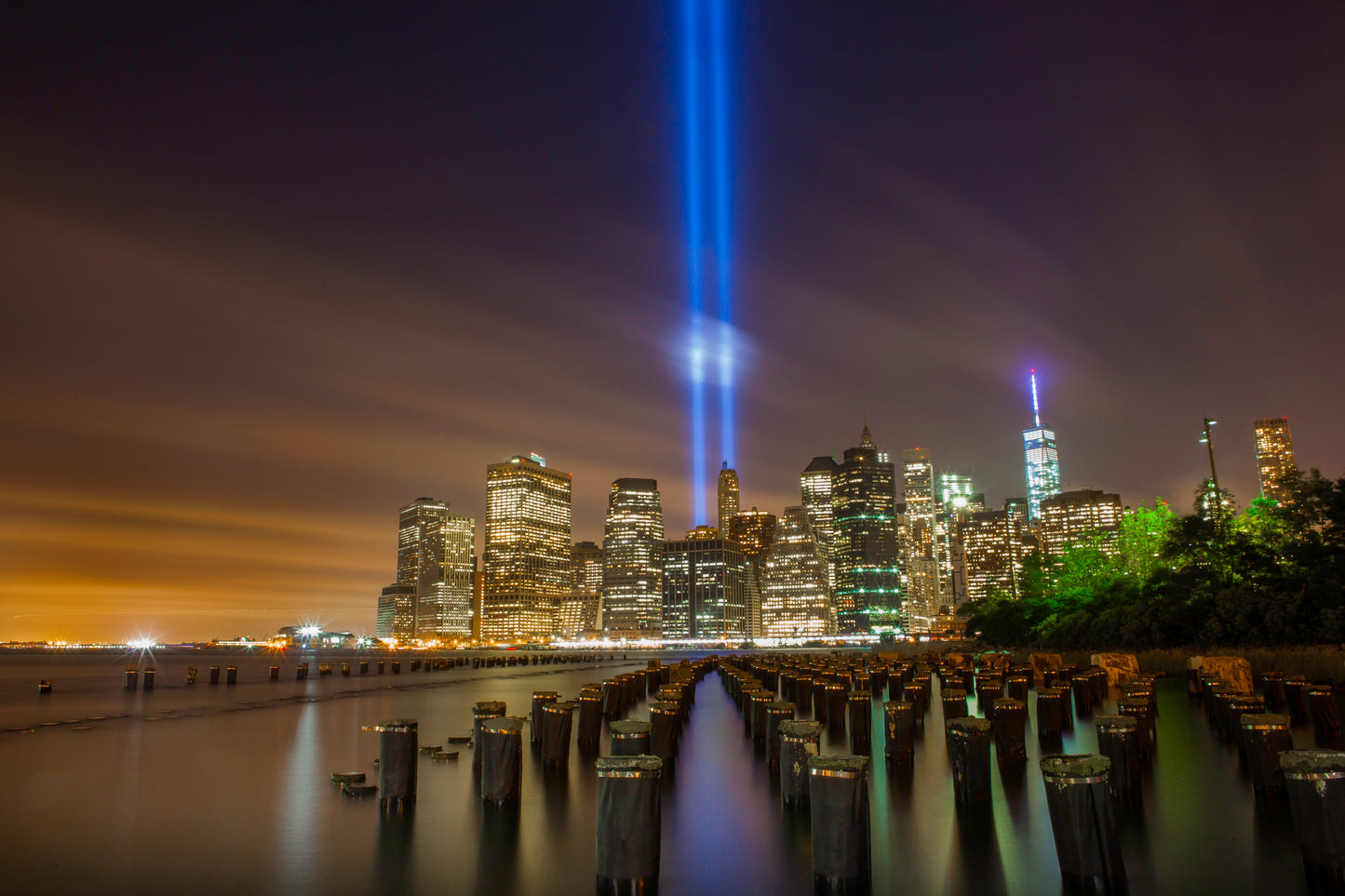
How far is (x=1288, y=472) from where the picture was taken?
4891cm

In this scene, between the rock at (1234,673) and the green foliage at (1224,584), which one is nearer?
the rock at (1234,673)

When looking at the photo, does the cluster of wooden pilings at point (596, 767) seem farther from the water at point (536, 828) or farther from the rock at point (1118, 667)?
the rock at point (1118, 667)

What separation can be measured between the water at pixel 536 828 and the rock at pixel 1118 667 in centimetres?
1401

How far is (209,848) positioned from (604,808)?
445 centimetres

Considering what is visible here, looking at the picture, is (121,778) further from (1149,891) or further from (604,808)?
(1149,891)

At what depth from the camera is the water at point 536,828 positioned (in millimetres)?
7301

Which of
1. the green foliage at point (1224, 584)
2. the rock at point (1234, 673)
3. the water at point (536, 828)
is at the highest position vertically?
the green foliage at point (1224, 584)

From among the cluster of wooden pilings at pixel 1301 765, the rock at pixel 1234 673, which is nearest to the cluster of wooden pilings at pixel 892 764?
the cluster of wooden pilings at pixel 1301 765

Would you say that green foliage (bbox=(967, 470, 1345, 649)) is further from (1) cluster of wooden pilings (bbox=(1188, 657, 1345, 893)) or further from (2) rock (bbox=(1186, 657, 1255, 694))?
(1) cluster of wooden pilings (bbox=(1188, 657, 1345, 893))

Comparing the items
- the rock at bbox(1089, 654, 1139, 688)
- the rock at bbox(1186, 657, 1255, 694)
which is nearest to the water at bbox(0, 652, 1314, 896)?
the rock at bbox(1186, 657, 1255, 694)

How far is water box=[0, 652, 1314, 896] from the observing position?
7.30m

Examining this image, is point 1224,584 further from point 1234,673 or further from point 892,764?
point 892,764

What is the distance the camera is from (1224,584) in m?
41.4

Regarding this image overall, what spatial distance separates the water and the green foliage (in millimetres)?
21746
